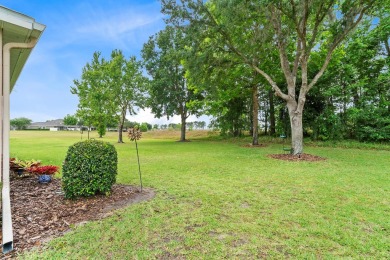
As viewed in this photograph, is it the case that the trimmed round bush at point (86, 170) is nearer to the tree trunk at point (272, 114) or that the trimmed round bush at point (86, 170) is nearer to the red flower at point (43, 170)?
the red flower at point (43, 170)

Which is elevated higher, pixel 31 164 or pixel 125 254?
pixel 31 164

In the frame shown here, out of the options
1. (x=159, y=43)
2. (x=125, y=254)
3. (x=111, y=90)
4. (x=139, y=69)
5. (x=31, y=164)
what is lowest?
(x=125, y=254)

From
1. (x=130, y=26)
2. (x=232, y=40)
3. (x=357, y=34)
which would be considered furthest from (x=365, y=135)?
(x=130, y=26)

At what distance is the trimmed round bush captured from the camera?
372 cm

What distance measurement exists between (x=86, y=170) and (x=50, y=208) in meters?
0.75

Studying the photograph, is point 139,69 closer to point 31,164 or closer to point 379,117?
point 31,164

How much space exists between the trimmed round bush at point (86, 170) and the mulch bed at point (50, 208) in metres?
0.21

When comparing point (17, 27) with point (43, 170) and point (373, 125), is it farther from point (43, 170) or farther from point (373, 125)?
point (373, 125)

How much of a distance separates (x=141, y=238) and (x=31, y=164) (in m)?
4.72

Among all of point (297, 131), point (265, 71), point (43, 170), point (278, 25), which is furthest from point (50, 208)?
point (265, 71)

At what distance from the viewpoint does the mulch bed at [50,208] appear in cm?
270

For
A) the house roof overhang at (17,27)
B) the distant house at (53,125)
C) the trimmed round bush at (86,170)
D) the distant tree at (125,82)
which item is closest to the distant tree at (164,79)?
the distant tree at (125,82)

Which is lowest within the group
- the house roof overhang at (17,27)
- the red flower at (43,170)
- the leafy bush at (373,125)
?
the red flower at (43,170)

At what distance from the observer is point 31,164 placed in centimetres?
567
